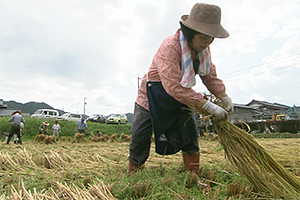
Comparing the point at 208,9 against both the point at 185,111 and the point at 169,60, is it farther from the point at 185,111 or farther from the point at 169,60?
the point at 185,111

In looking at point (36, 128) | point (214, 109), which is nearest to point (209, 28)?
point (214, 109)

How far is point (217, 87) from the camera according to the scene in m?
2.20

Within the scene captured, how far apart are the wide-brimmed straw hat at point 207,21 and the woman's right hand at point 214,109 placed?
0.54m

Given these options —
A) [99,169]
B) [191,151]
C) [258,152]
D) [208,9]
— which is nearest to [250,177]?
[258,152]

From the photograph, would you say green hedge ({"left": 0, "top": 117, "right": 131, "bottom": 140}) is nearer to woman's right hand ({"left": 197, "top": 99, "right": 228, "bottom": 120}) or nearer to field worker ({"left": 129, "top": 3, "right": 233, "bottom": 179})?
field worker ({"left": 129, "top": 3, "right": 233, "bottom": 179})

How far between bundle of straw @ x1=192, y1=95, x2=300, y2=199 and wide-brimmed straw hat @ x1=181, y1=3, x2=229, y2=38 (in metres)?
0.64

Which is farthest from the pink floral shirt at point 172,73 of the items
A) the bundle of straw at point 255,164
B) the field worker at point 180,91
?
the bundle of straw at point 255,164

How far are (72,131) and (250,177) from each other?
17075 mm

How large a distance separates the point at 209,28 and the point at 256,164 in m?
1.11

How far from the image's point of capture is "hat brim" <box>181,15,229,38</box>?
1.71 metres

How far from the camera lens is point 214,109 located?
168 centimetres

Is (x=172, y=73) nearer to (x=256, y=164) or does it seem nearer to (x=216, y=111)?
(x=216, y=111)

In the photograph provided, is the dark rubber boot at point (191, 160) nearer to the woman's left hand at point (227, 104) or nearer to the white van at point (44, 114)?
the woman's left hand at point (227, 104)

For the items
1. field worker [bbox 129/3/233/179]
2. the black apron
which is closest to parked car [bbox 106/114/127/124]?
field worker [bbox 129/3/233/179]
